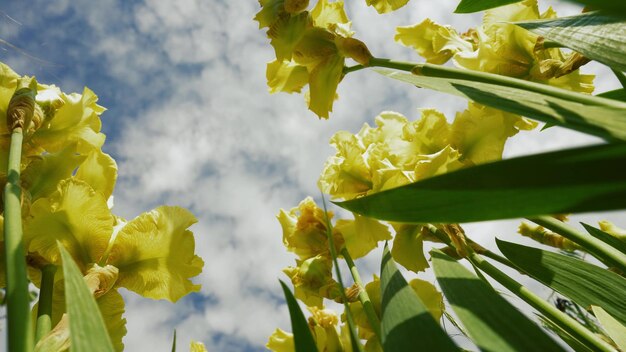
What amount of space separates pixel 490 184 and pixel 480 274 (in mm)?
416

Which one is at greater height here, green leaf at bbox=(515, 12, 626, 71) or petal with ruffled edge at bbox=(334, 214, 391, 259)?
petal with ruffled edge at bbox=(334, 214, 391, 259)

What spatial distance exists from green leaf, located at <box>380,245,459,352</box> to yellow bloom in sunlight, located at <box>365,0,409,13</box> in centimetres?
44

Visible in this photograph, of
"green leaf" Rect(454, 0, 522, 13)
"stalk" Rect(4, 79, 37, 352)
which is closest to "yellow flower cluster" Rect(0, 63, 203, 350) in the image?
"stalk" Rect(4, 79, 37, 352)

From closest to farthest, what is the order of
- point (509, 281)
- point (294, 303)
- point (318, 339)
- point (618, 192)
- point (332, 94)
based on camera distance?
point (618, 192)
point (294, 303)
point (509, 281)
point (332, 94)
point (318, 339)

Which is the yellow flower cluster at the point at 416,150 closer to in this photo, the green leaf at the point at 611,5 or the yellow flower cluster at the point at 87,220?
the yellow flower cluster at the point at 87,220

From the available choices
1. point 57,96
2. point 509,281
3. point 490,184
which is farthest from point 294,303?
point 57,96

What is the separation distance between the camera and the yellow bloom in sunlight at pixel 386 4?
72cm

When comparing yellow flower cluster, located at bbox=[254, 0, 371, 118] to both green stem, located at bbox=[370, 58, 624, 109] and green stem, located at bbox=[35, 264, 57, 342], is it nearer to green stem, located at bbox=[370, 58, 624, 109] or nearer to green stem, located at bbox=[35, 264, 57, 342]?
green stem, located at bbox=[370, 58, 624, 109]

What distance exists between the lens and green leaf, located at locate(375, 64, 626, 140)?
0.34 metres

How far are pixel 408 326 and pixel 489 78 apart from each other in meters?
0.26

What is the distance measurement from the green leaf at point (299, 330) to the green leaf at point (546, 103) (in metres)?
0.25

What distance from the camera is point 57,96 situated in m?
0.66

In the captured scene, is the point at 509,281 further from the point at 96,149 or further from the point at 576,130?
the point at 96,149

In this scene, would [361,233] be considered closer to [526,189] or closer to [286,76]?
[286,76]
